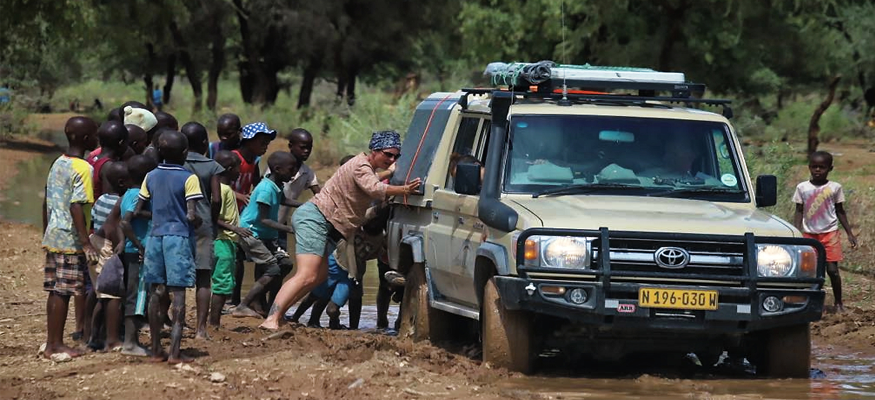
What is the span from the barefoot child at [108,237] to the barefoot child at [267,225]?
1744mm

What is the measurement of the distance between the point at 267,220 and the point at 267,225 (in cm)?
4

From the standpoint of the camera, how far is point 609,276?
25.8 ft

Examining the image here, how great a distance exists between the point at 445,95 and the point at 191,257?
3129 millimetres

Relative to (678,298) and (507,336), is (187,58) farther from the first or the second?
(678,298)

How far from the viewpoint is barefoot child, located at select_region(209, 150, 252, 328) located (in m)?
10.1

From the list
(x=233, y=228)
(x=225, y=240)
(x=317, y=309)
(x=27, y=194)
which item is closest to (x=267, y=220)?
(x=225, y=240)

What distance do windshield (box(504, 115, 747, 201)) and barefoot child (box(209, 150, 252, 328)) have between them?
2309 millimetres

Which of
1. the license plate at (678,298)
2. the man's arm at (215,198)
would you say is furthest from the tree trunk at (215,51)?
the license plate at (678,298)

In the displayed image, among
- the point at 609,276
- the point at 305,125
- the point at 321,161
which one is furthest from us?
the point at 305,125

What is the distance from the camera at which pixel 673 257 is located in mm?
7930

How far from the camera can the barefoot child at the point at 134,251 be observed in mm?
8555

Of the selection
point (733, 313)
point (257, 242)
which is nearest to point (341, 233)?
point (257, 242)

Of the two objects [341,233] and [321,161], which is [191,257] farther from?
[321,161]

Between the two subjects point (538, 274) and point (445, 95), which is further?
point (445, 95)
